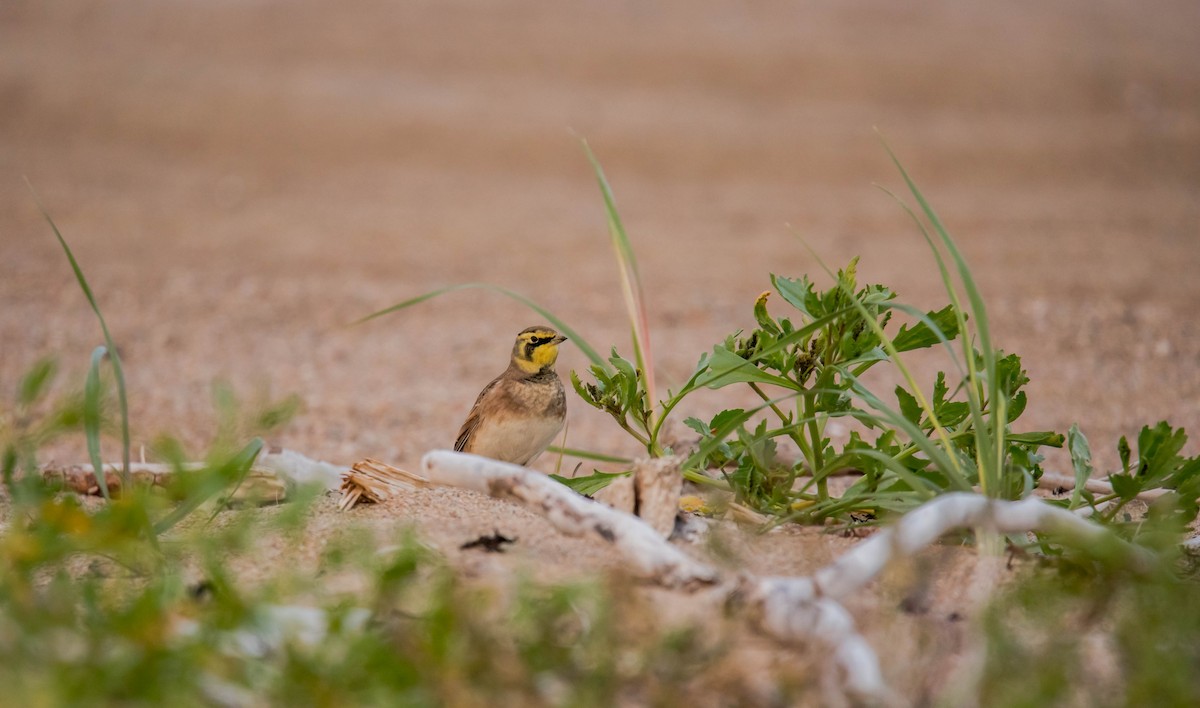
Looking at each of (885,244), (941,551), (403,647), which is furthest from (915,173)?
(403,647)

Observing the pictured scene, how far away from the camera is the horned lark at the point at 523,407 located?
136 inches

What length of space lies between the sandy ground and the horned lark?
0.64 meters

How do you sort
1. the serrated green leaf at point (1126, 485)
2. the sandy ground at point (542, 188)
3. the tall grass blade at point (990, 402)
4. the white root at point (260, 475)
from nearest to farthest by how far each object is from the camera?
the tall grass blade at point (990, 402)
the serrated green leaf at point (1126, 485)
the white root at point (260, 475)
the sandy ground at point (542, 188)

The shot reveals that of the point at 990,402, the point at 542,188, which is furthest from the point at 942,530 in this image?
the point at 542,188

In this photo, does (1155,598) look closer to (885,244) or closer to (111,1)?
(885,244)

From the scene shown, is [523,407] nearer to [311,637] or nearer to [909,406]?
[909,406]

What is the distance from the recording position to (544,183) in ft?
39.5

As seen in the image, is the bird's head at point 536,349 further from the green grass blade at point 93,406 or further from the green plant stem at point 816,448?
the green grass blade at point 93,406

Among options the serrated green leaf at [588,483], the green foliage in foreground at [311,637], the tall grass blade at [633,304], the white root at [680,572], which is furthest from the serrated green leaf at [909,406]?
the green foliage in foreground at [311,637]

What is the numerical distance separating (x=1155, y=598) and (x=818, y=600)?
599 millimetres

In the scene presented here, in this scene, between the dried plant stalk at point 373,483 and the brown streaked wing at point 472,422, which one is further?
the brown streaked wing at point 472,422

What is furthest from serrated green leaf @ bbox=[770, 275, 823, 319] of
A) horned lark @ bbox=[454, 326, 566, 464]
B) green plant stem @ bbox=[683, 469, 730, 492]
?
horned lark @ bbox=[454, 326, 566, 464]

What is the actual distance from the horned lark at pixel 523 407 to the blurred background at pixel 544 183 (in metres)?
1.22

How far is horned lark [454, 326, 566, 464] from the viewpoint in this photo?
11.3ft
